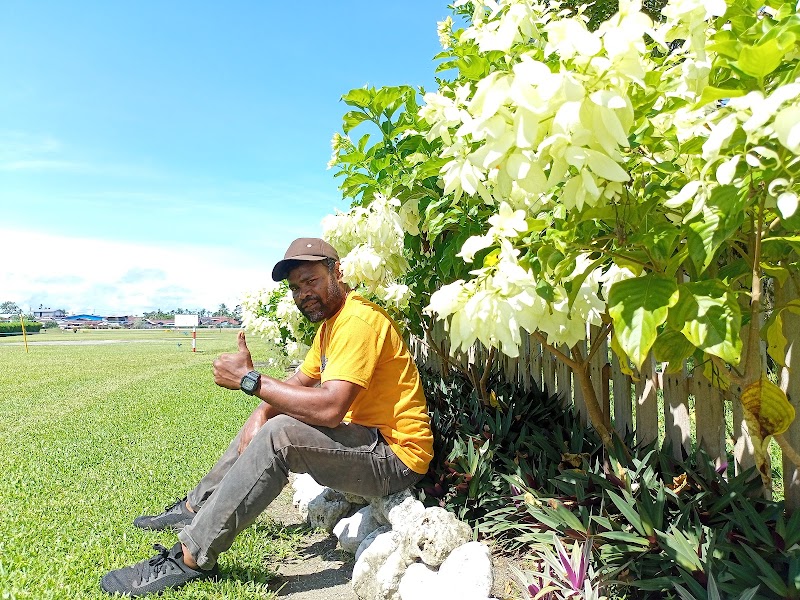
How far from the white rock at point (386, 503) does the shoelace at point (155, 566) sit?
2.96ft

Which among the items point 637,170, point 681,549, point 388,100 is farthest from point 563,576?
point 388,100

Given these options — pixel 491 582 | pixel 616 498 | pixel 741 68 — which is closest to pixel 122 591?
pixel 491 582

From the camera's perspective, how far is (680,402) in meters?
2.54

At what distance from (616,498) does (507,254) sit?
111 centimetres

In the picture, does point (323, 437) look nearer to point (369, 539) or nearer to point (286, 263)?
point (369, 539)

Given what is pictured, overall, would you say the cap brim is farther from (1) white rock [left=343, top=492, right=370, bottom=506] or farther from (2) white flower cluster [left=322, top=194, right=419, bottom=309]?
(1) white rock [left=343, top=492, right=370, bottom=506]

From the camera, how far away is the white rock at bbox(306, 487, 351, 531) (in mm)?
3355

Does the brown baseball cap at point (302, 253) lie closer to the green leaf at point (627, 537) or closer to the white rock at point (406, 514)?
the white rock at point (406, 514)

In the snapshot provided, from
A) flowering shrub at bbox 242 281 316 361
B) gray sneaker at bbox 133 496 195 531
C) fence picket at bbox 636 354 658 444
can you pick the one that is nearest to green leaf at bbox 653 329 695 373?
fence picket at bbox 636 354 658 444

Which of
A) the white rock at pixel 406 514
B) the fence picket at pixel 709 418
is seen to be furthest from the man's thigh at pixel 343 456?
the fence picket at pixel 709 418

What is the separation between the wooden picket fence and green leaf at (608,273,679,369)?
1085 millimetres

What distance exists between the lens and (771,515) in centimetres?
195

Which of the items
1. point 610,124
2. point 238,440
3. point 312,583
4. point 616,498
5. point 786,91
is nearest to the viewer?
point 786,91

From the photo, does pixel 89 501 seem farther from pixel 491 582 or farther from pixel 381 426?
pixel 491 582
